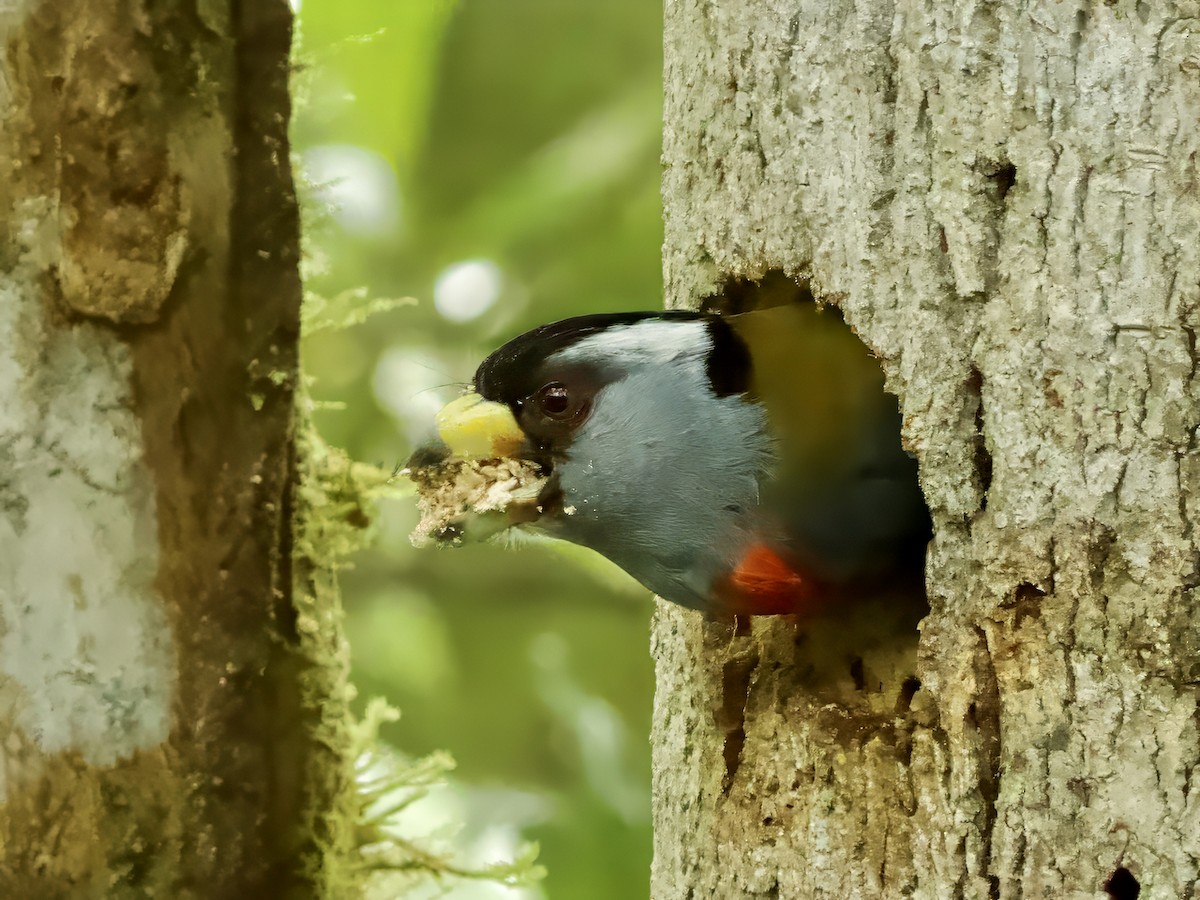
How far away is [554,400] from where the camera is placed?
97cm

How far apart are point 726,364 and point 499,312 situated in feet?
3.33

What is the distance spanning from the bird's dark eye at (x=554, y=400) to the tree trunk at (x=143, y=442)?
46 centimetres

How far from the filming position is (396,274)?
201cm

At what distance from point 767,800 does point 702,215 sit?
51 centimetres

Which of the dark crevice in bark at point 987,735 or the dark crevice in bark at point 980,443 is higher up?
the dark crevice in bark at point 980,443

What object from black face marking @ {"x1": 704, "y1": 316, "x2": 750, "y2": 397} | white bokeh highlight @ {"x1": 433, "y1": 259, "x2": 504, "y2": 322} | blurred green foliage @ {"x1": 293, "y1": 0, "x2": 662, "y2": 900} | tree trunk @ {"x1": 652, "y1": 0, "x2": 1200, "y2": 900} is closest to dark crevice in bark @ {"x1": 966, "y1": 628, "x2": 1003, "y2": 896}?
tree trunk @ {"x1": 652, "y1": 0, "x2": 1200, "y2": 900}

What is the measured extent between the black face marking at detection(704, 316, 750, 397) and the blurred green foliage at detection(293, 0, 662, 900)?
26.2 inches

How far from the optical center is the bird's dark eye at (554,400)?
97 centimetres

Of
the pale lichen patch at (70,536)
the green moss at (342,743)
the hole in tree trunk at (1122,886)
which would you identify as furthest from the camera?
the green moss at (342,743)

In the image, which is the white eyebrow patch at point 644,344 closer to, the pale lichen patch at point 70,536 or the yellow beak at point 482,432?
the yellow beak at point 482,432

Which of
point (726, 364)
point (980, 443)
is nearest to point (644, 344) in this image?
point (726, 364)

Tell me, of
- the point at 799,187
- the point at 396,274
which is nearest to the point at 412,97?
the point at 396,274

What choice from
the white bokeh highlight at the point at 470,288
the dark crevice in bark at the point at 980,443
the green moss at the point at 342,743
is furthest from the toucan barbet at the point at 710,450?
the white bokeh highlight at the point at 470,288

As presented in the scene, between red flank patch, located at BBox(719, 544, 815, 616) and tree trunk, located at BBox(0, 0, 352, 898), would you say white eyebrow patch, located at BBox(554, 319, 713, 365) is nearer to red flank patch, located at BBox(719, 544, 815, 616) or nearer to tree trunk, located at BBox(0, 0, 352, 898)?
red flank patch, located at BBox(719, 544, 815, 616)
